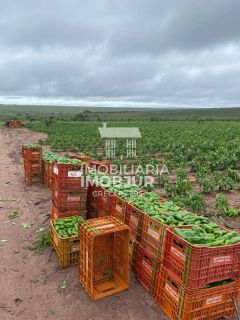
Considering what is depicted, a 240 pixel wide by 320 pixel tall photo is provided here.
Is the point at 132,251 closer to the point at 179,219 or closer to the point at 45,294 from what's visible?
the point at 179,219

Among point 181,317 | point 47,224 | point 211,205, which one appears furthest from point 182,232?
point 211,205

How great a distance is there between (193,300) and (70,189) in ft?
Result: 12.8

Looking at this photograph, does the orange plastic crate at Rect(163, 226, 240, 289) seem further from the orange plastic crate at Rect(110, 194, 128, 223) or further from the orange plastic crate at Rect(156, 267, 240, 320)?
the orange plastic crate at Rect(110, 194, 128, 223)

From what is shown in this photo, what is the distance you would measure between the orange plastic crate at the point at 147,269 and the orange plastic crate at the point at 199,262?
470 mm

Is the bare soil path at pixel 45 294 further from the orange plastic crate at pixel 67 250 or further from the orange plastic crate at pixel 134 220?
the orange plastic crate at pixel 134 220

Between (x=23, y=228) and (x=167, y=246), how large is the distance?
4.63 m

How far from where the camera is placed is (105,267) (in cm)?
562

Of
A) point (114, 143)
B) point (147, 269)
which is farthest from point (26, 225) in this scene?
point (114, 143)

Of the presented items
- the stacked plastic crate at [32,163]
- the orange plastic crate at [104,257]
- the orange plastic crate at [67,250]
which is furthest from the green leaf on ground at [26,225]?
the stacked plastic crate at [32,163]

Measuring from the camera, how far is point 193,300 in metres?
4.14

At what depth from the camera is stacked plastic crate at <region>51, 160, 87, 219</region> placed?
704cm

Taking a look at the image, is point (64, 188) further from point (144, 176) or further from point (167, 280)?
point (144, 176)

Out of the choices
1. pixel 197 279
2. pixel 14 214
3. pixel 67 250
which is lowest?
pixel 14 214

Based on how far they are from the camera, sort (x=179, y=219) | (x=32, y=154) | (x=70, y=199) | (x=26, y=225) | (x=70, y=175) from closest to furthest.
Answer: (x=179, y=219) < (x=70, y=175) < (x=70, y=199) < (x=26, y=225) < (x=32, y=154)
